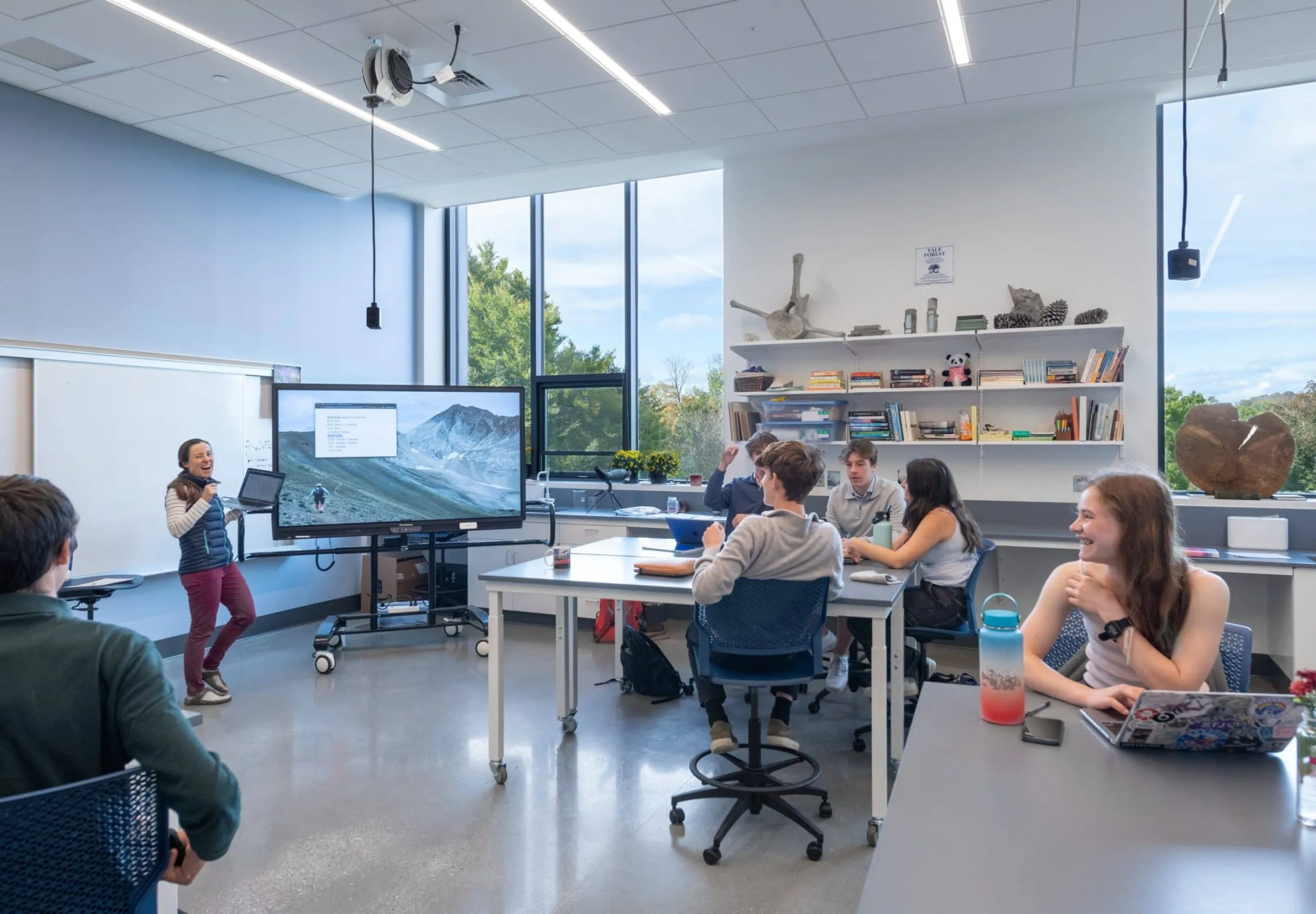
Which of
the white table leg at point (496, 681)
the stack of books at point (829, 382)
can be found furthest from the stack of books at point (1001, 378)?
the white table leg at point (496, 681)

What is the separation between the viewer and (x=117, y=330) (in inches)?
186

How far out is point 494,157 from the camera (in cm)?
557

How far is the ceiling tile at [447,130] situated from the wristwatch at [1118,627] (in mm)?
4342

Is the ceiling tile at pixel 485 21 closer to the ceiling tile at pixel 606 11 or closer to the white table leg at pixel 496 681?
the ceiling tile at pixel 606 11

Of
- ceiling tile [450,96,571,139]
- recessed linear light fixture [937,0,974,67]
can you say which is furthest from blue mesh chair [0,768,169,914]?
ceiling tile [450,96,571,139]

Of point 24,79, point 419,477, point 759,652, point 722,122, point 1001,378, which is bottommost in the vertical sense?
point 759,652

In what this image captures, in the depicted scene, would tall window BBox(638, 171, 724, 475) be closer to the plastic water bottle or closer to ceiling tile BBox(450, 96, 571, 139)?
ceiling tile BBox(450, 96, 571, 139)

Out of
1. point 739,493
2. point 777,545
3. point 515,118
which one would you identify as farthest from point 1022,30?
point 777,545

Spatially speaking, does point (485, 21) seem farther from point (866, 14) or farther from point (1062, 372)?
point (1062, 372)

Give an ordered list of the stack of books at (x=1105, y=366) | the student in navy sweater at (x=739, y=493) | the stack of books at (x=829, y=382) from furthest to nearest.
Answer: the stack of books at (x=829, y=382)
the stack of books at (x=1105, y=366)
the student in navy sweater at (x=739, y=493)

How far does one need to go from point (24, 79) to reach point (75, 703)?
4437 millimetres

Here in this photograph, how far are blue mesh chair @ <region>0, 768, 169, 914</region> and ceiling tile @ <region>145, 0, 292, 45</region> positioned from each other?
349 cm

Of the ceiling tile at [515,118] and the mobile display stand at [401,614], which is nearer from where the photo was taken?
the ceiling tile at [515,118]

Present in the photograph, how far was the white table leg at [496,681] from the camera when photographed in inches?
127
